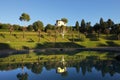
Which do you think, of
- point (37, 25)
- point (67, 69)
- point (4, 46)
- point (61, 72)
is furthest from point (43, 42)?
point (61, 72)

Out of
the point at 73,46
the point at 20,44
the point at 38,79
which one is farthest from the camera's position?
the point at 73,46

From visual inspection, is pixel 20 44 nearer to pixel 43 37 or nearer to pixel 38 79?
pixel 43 37

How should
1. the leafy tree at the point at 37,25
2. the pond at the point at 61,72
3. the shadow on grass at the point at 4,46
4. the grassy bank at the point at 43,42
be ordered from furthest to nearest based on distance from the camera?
1. the leafy tree at the point at 37,25
2. the grassy bank at the point at 43,42
3. the shadow on grass at the point at 4,46
4. the pond at the point at 61,72

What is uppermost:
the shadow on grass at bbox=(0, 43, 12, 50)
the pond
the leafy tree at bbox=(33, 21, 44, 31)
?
the leafy tree at bbox=(33, 21, 44, 31)

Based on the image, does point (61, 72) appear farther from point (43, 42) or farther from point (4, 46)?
point (43, 42)

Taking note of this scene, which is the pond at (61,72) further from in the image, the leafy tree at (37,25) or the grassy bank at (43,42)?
the leafy tree at (37,25)

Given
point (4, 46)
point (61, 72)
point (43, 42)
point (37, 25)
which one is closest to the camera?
point (61, 72)

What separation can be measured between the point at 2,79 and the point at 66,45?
92.5 metres

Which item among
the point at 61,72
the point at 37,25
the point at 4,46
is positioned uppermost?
the point at 37,25

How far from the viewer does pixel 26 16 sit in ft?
520

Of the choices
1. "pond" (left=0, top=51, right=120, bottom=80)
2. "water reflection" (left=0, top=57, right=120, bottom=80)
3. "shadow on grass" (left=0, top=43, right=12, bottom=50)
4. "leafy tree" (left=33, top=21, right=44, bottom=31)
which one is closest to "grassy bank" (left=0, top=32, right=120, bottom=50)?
"shadow on grass" (left=0, top=43, right=12, bottom=50)

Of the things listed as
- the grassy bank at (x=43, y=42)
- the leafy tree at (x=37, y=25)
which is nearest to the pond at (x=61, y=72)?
the grassy bank at (x=43, y=42)

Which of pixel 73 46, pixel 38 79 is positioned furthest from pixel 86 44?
pixel 38 79

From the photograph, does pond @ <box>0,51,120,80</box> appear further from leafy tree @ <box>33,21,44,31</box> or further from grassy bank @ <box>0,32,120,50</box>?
leafy tree @ <box>33,21,44,31</box>
